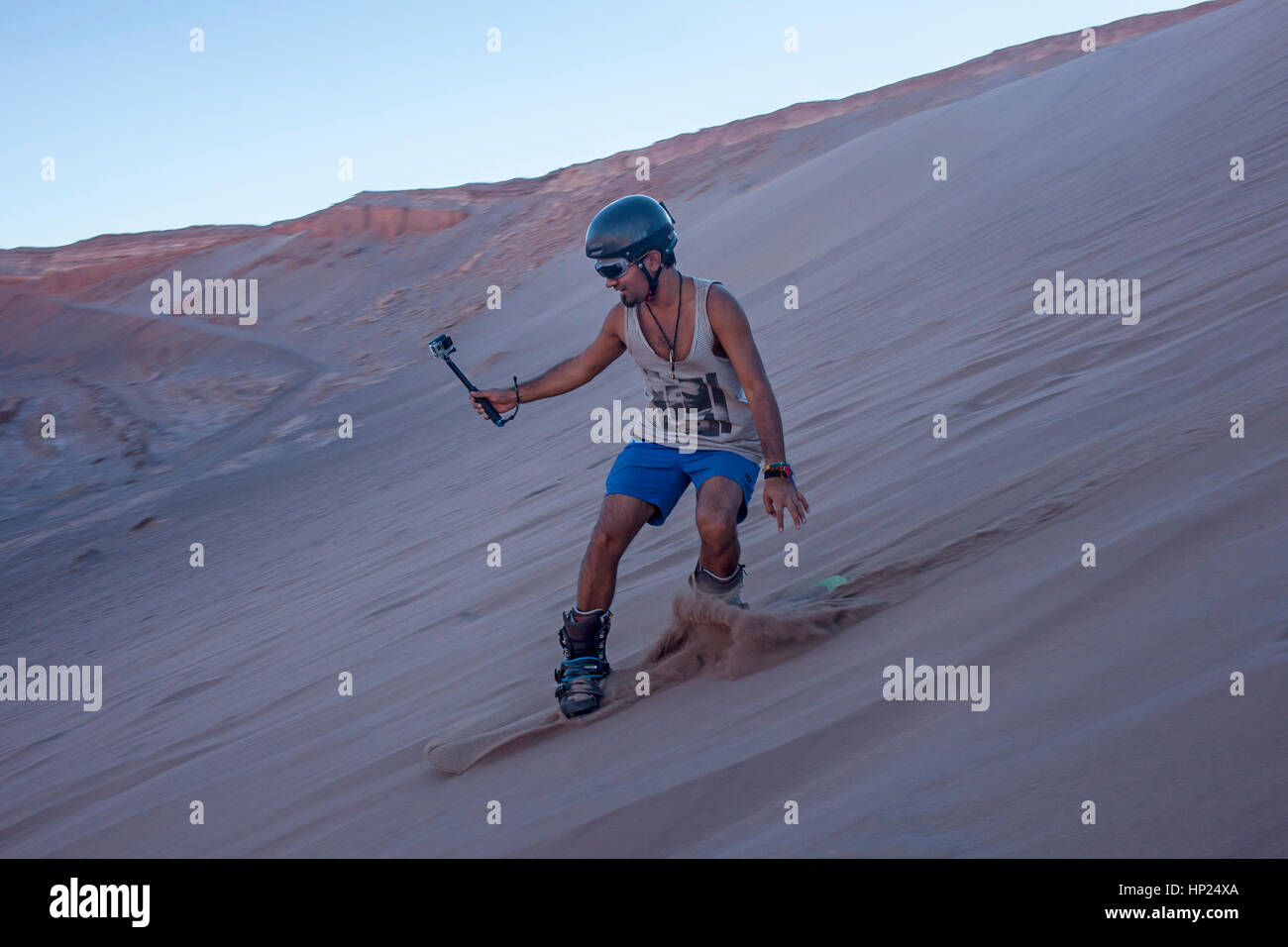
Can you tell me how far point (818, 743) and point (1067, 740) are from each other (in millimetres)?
516

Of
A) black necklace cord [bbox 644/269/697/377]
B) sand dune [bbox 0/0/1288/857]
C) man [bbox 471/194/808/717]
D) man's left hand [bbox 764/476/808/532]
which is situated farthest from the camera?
black necklace cord [bbox 644/269/697/377]

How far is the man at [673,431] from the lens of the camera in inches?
114

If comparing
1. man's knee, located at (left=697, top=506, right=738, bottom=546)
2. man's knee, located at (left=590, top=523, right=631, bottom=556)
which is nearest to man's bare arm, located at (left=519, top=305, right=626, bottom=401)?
man's knee, located at (left=590, top=523, right=631, bottom=556)

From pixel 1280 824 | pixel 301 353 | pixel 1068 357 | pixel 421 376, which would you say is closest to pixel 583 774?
pixel 1280 824

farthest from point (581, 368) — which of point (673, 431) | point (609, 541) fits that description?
point (609, 541)

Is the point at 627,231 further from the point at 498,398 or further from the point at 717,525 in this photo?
the point at 717,525

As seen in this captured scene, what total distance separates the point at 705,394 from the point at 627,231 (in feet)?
1.66

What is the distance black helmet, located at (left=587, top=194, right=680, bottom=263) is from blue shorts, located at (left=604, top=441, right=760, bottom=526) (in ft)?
1.84

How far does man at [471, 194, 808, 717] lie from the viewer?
2896 millimetres

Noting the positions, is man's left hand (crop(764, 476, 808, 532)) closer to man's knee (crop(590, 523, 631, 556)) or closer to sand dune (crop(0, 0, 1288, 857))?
sand dune (crop(0, 0, 1288, 857))

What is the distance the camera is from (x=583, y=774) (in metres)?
2.51

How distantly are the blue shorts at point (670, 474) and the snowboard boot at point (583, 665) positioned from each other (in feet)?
1.07
